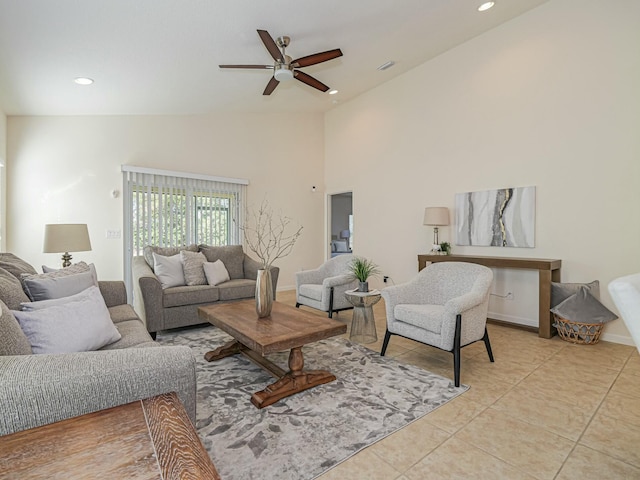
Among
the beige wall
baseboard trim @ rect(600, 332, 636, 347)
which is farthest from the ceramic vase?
the beige wall

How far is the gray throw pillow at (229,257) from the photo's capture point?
14.9 feet

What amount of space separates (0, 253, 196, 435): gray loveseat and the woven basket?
12.1 feet

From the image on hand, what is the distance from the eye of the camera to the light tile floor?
1.57 meters

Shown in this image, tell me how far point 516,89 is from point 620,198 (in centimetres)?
173

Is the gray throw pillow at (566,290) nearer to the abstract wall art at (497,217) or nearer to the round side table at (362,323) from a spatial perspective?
the abstract wall art at (497,217)

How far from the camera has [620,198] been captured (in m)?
3.31

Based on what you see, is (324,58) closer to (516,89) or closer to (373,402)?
(516,89)

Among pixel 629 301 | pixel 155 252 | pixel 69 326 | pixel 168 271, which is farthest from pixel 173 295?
pixel 629 301

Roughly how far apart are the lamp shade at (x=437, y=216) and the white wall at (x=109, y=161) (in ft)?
9.37

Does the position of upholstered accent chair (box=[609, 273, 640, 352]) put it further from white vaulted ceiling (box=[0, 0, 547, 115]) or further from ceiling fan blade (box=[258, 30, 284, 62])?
white vaulted ceiling (box=[0, 0, 547, 115])

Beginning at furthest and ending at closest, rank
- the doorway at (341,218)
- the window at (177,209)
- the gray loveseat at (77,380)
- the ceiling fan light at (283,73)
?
the doorway at (341,218), the window at (177,209), the ceiling fan light at (283,73), the gray loveseat at (77,380)

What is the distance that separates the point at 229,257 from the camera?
465 centimetres

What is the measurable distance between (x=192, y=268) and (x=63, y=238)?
4.45 feet

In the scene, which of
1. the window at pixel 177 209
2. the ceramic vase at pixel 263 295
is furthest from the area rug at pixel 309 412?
the window at pixel 177 209
